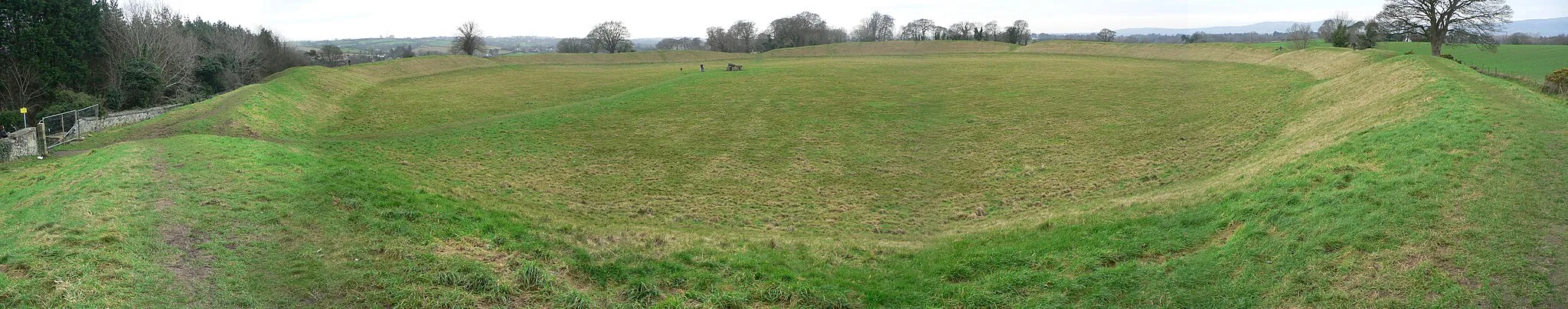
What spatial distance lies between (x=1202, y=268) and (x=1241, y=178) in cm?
699

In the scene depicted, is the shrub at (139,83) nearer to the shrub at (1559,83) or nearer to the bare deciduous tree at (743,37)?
Result: the shrub at (1559,83)

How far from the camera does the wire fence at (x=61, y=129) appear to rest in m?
21.3

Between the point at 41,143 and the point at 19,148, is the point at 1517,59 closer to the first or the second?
the point at 41,143

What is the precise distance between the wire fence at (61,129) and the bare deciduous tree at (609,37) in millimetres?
87491

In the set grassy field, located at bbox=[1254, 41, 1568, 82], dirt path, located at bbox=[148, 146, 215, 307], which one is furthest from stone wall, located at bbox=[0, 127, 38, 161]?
grassy field, located at bbox=[1254, 41, 1568, 82]

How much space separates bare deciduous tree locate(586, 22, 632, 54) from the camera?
112312 millimetres

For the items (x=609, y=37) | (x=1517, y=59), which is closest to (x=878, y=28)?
(x=609, y=37)

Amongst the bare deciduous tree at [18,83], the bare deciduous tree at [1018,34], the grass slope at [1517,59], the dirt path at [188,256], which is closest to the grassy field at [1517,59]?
the grass slope at [1517,59]

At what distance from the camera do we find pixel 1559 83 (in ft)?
68.0

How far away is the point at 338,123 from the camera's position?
2872 cm

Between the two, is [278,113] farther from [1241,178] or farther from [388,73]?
[1241,178]

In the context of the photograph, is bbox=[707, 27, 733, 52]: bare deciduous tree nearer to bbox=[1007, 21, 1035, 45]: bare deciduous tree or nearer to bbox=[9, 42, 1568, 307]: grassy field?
bbox=[1007, 21, 1035, 45]: bare deciduous tree

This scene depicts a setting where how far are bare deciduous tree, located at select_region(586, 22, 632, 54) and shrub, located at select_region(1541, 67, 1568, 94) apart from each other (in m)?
104

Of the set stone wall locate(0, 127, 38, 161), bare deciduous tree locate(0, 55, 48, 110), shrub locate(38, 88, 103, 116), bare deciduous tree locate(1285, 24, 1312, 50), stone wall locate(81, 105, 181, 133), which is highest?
bare deciduous tree locate(1285, 24, 1312, 50)
